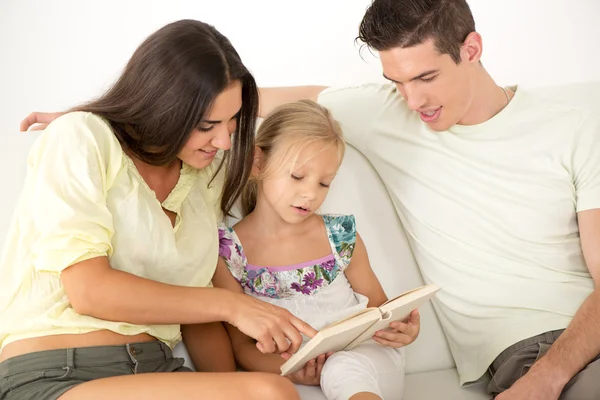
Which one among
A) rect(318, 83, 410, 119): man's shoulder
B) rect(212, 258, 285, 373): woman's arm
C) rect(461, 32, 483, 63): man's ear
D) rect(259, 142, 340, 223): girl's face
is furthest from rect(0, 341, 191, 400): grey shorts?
rect(461, 32, 483, 63): man's ear

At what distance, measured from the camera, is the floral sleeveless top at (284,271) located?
2127 mm

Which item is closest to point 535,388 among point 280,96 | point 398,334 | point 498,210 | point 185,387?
point 398,334

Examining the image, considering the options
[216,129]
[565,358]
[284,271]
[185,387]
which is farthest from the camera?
[284,271]

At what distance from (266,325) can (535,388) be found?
71cm

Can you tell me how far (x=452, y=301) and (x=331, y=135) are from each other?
599 mm

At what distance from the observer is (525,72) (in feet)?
10.2

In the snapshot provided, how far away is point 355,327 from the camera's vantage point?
1.69m

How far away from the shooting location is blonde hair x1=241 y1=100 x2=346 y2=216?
6.84ft

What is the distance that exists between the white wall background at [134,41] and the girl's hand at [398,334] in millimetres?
1193

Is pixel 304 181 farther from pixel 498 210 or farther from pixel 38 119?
pixel 38 119

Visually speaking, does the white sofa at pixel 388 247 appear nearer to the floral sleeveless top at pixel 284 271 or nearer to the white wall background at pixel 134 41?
the floral sleeveless top at pixel 284 271

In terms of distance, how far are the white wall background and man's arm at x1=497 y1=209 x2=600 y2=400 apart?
1.29 m

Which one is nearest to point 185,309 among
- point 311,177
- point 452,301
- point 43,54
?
point 311,177

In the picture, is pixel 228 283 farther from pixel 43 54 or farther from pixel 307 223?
pixel 43 54
